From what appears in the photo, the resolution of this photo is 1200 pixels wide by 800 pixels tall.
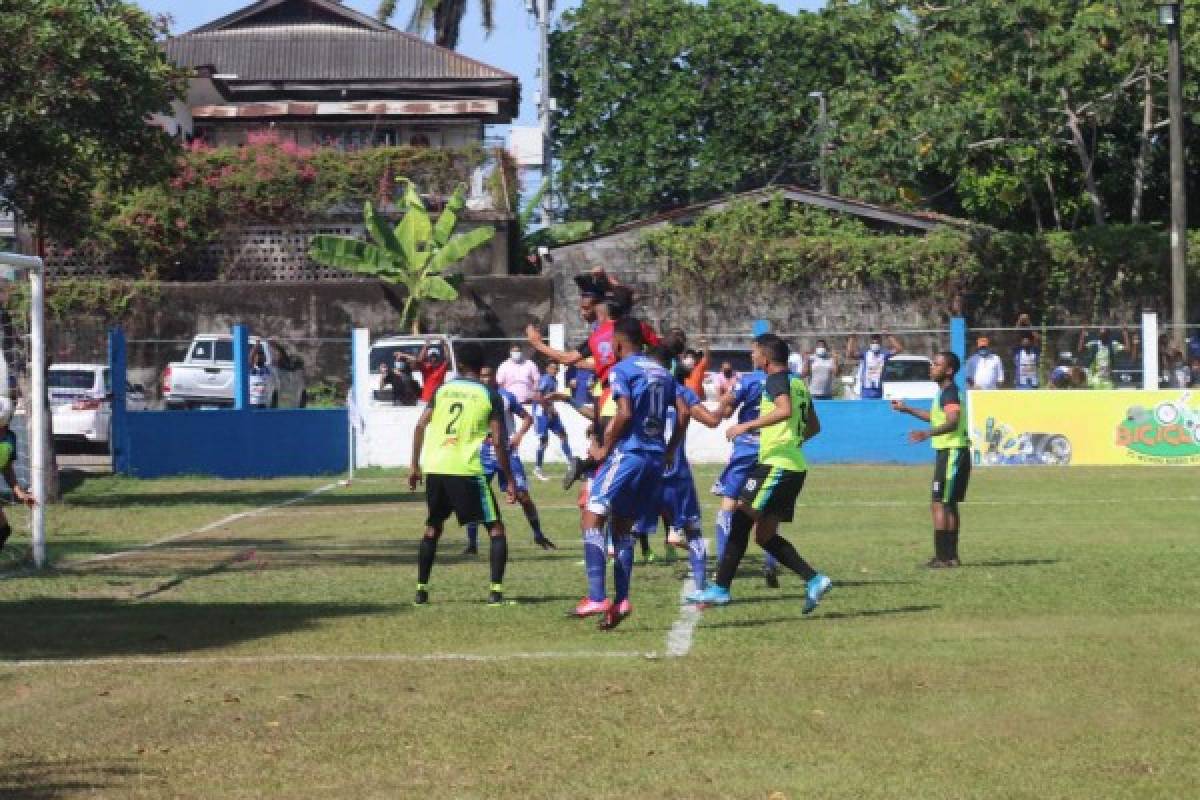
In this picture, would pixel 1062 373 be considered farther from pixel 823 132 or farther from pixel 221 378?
pixel 823 132

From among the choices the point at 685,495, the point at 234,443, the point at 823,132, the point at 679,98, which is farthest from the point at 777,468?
the point at 679,98

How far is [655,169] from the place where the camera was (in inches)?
2507

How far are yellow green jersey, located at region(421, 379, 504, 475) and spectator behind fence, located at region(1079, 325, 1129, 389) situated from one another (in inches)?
822

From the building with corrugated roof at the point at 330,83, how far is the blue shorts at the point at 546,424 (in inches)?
815

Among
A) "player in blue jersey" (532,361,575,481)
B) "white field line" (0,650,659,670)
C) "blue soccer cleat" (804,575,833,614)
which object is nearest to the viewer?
"white field line" (0,650,659,670)

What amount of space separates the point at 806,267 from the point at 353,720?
111 ft

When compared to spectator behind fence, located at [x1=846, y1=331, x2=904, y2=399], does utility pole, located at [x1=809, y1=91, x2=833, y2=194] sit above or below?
above

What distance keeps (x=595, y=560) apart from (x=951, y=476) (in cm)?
513

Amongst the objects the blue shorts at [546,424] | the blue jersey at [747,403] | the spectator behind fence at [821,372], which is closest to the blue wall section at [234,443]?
the blue shorts at [546,424]

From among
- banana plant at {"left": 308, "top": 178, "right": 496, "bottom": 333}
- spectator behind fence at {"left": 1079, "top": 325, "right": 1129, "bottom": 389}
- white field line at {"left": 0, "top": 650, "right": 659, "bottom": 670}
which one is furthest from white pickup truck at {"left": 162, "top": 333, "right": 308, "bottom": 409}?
white field line at {"left": 0, "top": 650, "right": 659, "bottom": 670}

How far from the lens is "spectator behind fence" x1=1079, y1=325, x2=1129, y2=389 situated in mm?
32344

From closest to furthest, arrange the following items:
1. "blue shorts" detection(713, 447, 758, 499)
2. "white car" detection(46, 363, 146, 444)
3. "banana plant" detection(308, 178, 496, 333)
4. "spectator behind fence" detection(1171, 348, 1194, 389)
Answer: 1. "blue shorts" detection(713, 447, 758, 499)
2. "spectator behind fence" detection(1171, 348, 1194, 389)
3. "white car" detection(46, 363, 146, 444)
4. "banana plant" detection(308, 178, 496, 333)

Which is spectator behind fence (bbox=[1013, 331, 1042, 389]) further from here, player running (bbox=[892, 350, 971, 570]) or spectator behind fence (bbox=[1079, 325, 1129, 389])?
player running (bbox=[892, 350, 971, 570])

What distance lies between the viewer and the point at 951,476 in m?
16.2
